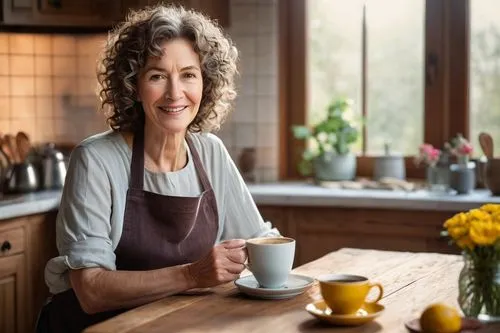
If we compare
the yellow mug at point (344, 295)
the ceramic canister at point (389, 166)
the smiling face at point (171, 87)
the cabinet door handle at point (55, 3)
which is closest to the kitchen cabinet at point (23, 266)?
the cabinet door handle at point (55, 3)

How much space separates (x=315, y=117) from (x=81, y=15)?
1.22 meters

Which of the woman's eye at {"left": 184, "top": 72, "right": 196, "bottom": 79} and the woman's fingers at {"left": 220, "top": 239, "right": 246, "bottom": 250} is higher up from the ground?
the woman's eye at {"left": 184, "top": 72, "right": 196, "bottom": 79}

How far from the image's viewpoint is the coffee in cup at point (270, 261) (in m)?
1.96

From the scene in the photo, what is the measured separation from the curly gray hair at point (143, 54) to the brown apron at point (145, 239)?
0.42 feet

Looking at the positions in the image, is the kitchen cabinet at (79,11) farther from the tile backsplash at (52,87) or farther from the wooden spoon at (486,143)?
the wooden spoon at (486,143)

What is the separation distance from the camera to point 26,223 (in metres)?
3.44

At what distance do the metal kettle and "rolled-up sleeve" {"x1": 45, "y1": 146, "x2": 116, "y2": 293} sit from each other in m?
1.73

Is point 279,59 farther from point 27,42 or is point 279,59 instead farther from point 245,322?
point 245,322

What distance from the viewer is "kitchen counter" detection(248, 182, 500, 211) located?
346 centimetres

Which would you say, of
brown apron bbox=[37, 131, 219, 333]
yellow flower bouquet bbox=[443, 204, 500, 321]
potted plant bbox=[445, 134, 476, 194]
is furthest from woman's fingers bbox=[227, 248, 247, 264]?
potted plant bbox=[445, 134, 476, 194]

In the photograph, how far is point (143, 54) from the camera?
2326 mm

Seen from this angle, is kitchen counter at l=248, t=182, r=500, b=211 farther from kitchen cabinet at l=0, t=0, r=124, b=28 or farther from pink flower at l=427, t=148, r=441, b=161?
kitchen cabinet at l=0, t=0, r=124, b=28

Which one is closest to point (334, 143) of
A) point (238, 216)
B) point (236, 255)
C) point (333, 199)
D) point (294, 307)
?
point (333, 199)

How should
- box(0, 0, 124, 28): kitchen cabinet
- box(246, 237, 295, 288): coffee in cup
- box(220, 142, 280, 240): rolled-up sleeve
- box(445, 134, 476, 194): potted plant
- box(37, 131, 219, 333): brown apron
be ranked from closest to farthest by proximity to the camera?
1. box(246, 237, 295, 288): coffee in cup
2. box(37, 131, 219, 333): brown apron
3. box(220, 142, 280, 240): rolled-up sleeve
4. box(445, 134, 476, 194): potted plant
5. box(0, 0, 124, 28): kitchen cabinet
